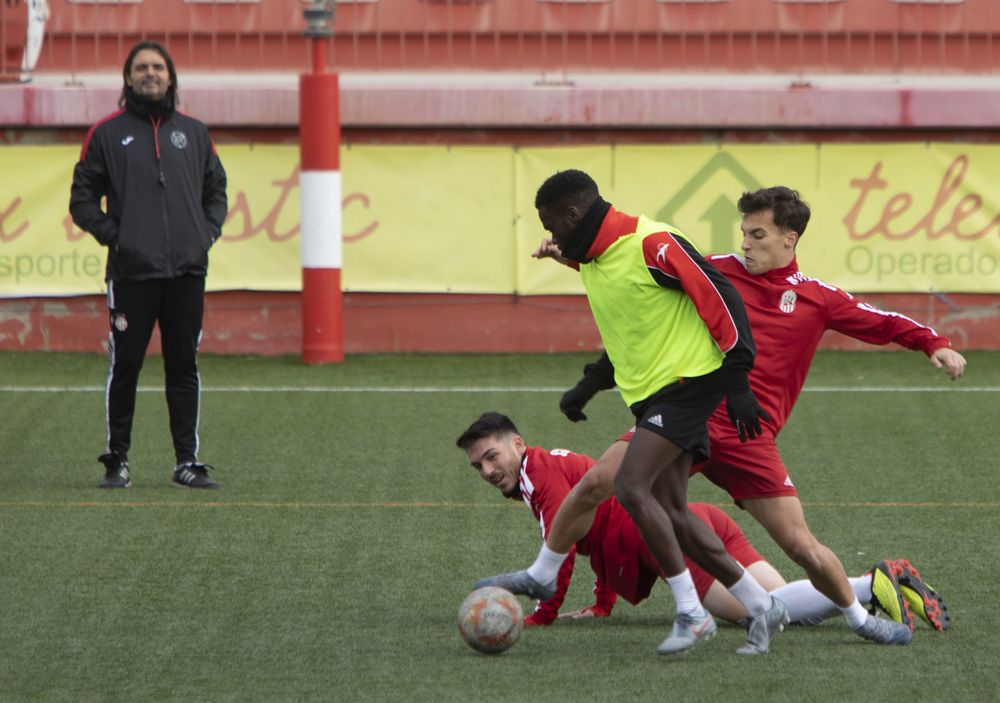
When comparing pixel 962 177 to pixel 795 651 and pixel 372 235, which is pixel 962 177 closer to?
pixel 372 235

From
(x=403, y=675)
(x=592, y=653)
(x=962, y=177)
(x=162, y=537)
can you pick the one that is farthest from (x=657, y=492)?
(x=962, y=177)

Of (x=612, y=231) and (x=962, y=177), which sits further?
(x=962, y=177)

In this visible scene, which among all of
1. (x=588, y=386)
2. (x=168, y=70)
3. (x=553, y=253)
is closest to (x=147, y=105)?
(x=168, y=70)

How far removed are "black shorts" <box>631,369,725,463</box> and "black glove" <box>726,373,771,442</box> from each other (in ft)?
0.28

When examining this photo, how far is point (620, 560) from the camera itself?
5.41 meters

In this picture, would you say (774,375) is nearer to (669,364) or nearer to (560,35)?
(669,364)

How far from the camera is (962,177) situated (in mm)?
12711

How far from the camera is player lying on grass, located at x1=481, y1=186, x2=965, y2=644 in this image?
16.7 feet

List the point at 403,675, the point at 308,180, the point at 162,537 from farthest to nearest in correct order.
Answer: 1. the point at 308,180
2. the point at 162,537
3. the point at 403,675

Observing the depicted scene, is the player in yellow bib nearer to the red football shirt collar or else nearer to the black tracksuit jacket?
the red football shirt collar

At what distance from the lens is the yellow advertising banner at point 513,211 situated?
12.6 meters

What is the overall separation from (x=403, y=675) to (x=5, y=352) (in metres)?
8.63

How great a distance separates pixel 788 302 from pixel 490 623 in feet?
4.31

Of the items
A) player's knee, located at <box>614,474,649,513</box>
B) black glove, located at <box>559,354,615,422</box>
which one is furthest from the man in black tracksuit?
player's knee, located at <box>614,474,649,513</box>
